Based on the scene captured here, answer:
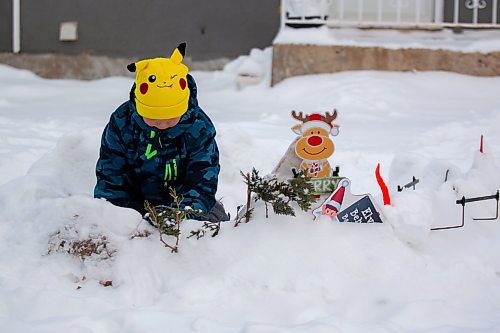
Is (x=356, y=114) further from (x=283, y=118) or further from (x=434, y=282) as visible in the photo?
(x=434, y=282)

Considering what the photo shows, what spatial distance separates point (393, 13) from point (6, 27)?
181 inches

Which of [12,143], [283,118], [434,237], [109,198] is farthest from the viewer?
[283,118]

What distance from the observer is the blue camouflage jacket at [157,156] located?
129 inches

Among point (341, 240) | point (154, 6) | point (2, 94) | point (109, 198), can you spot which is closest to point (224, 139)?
point (109, 198)

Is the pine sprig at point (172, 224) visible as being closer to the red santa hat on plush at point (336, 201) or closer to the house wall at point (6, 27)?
the red santa hat on plush at point (336, 201)

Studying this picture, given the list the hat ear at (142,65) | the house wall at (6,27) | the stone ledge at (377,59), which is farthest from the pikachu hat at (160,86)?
the house wall at (6,27)

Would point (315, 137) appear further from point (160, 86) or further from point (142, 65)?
point (142, 65)

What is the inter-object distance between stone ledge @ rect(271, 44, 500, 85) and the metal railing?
1.04 feet

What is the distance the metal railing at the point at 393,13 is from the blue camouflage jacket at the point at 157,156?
477cm

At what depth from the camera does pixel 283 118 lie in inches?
271

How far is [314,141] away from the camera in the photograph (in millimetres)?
2854

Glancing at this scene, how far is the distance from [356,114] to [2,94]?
373 cm

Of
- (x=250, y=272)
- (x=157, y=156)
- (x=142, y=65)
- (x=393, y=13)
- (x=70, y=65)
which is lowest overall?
(x=250, y=272)

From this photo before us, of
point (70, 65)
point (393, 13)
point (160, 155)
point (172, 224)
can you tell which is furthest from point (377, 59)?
point (172, 224)
